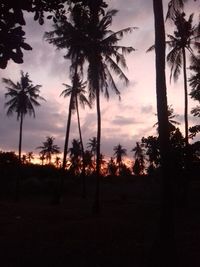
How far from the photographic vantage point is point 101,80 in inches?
1043

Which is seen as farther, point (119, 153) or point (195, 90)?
point (119, 153)

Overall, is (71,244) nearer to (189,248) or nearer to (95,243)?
(95,243)

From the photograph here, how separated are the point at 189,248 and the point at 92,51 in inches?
641

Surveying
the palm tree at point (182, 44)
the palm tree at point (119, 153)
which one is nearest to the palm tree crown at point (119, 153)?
the palm tree at point (119, 153)

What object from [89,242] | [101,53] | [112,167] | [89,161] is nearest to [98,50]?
[101,53]

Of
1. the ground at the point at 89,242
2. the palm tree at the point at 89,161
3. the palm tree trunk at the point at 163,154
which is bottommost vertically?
the ground at the point at 89,242

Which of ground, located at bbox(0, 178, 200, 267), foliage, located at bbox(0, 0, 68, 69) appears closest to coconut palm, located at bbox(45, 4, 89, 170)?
ground, located at bbox(0, 178, 200, 267)

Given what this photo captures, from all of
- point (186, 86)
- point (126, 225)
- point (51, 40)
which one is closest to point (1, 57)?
point (126, 225)

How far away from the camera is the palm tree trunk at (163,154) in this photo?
34.2 feet

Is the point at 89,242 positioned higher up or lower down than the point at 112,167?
lower down

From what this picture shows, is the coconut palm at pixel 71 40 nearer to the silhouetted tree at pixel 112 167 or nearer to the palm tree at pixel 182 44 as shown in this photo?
the palm tree at pixel 182 44

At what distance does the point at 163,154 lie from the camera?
1103 centimetres

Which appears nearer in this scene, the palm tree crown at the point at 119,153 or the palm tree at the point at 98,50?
the palm tree at the point at 98,50

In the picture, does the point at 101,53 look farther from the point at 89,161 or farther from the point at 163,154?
the point at 89,161
